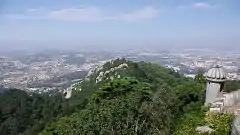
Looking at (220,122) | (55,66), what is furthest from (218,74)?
(55,66)

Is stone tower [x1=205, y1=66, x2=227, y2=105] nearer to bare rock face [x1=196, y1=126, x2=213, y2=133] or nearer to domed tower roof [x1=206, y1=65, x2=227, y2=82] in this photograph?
domed tower roof [x1=206, y1=65, x2=227, y2=82]

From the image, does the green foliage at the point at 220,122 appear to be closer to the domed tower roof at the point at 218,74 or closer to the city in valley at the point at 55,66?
the domed tower roof at the point at 218,74

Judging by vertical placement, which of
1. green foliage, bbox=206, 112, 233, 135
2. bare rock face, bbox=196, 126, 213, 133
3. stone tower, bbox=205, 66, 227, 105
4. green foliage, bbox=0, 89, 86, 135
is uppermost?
stone tower, bbox=205, 66, 227, 105

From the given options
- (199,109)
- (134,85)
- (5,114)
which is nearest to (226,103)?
(199,109)

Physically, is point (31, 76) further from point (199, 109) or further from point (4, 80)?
point (199, 109)

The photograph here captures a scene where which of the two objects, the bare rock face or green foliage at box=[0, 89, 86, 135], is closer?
the bare rock face

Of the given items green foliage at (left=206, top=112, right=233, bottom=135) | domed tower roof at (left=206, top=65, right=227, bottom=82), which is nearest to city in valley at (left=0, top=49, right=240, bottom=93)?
domed tower roof at (left=206, top=65, right=227, bottom=82)

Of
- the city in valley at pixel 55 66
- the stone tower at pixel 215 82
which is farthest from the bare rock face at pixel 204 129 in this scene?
the city in valley at pixel 55 66

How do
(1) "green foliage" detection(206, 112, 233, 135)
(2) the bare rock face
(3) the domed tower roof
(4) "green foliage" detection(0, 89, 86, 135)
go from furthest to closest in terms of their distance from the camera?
(4) "green foliage" detection(0, 89, 86, 135) → (3) the domed tower roof → (2) the bare rock face → (1) "green foliage" detection(206, 112, 233, 135)
